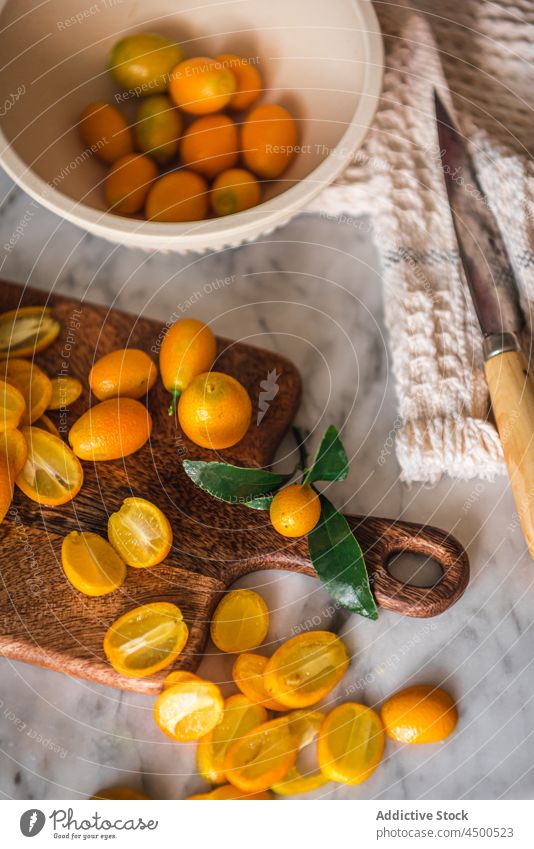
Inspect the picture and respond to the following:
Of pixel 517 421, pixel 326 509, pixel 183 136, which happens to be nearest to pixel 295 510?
pixel 326 509

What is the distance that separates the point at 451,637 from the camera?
1.31 ft

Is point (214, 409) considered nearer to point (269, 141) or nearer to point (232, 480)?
point (232, 480)

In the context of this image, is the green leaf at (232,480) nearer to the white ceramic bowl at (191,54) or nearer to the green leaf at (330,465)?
the green leaf at (330,465)

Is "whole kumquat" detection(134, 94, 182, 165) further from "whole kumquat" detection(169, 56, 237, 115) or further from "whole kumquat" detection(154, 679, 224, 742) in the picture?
"whole kumquat" detection(154, 679, 224, 742)

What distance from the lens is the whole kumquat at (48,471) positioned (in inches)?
15.7

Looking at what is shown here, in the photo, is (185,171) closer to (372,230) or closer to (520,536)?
(372,230)

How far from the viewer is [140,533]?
1.30ft

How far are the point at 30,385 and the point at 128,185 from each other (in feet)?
0.43

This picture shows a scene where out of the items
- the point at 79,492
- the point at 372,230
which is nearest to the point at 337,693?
the point at 79,492

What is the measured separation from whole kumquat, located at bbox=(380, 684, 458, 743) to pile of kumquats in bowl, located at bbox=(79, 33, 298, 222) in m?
0.29

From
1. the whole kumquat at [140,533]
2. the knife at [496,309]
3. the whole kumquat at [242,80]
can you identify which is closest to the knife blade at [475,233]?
the knife at [496,309]

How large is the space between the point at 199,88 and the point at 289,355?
0.16 metres

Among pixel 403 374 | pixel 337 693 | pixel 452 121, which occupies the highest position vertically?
pixel 452 121

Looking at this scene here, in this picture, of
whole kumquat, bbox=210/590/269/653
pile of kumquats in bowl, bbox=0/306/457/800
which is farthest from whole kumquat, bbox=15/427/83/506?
whole kumquat, bbox=210/590/269/653
